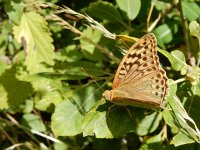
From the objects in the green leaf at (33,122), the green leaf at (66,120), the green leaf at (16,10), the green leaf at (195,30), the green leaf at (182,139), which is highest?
the green leaf at (195,30)

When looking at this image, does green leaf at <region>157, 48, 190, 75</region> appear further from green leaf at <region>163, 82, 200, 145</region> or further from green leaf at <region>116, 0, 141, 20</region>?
green leaf at <region>116, 0, 141, 20</region>

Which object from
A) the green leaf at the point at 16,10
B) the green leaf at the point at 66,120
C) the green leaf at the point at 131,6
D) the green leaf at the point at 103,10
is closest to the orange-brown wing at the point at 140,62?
the green leaf at the point at 66,120

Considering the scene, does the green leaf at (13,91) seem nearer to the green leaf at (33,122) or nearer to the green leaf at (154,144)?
the green leaf at (33,122)

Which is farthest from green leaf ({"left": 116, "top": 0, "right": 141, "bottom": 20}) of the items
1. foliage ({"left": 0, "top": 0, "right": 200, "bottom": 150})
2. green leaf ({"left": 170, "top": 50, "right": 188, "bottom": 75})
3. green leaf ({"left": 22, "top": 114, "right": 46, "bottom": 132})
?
green leaf ({"left": 22, "top": 114, "right": 46, "bottom": 132})

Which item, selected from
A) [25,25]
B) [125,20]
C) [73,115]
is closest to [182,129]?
[73,115]

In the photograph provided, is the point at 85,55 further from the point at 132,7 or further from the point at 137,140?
the point at 137,140
